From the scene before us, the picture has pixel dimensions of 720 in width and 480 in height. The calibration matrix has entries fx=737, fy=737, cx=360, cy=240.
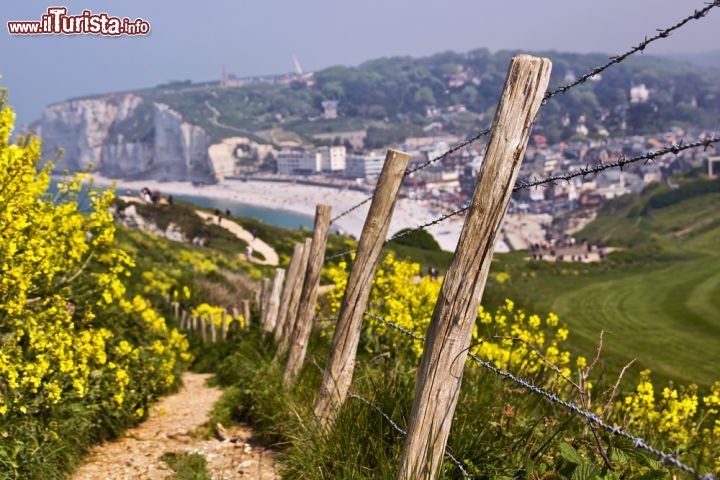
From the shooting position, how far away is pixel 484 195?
12.4ft

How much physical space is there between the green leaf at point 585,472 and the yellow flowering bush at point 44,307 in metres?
3.60

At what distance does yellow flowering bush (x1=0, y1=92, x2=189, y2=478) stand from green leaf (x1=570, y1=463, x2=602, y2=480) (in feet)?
11.8

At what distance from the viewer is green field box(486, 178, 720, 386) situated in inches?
997

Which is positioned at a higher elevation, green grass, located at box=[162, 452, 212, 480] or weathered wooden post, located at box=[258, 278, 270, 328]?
weathered wooden post, located at box=[258, 278, 270, 328]

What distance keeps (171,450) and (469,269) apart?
14.4 ft

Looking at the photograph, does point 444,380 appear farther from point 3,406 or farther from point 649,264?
point 649,264

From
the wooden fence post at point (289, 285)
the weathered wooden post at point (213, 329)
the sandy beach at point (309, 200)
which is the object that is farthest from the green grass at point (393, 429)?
the sandy beach at point (309, 200)

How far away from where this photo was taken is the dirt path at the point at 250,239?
37.2 m

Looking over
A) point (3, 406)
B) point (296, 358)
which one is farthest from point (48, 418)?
point (296, 358)

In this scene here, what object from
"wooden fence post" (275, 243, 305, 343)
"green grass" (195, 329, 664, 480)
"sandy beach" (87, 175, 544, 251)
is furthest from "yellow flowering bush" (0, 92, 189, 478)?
"sandy beach" (87, 175, 544, 251)

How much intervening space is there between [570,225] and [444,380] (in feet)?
415

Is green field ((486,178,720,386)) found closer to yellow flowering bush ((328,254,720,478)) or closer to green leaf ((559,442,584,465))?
green leaf ((559,442,584,465))

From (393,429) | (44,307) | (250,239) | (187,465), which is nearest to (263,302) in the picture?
(187,465)

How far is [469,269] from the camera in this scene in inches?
149
